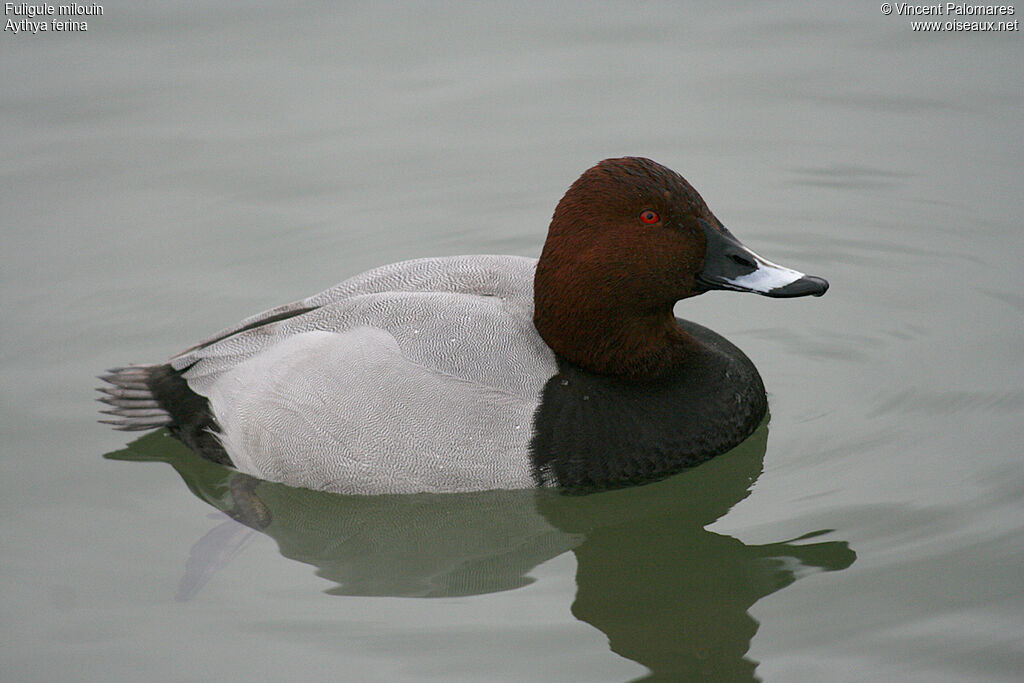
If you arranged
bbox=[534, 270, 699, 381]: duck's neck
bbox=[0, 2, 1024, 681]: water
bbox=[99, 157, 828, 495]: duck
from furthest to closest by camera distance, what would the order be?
1. bbox=[534, 270, 699, 381]: duck's neck
2. bbox=[99, 157, 828, 495]: duck
3. bbox=[0, 2, 1024, 681]: water

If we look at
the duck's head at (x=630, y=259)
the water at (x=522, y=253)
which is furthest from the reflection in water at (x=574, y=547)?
the duck's head at (x=630, y=259)

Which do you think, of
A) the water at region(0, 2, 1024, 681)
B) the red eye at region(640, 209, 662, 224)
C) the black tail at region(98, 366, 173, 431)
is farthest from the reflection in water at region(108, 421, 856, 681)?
the red eye at region(640, 209, 662, 224)

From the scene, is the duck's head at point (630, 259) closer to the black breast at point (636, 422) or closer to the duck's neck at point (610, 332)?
the duck's neck at point (610, 332)

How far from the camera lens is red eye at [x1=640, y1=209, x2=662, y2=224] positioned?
16.5 feet

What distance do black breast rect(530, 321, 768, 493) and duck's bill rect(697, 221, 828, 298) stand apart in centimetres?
41

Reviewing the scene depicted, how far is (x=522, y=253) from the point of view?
722 centimetres

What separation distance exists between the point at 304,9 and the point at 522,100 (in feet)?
6.30

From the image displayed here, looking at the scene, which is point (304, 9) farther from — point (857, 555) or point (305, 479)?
point (857, 555)

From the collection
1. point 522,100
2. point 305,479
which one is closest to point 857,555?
point 305,479

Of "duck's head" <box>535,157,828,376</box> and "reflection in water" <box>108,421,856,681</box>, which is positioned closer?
"reflection in water" <box>108,421,856,681</box>

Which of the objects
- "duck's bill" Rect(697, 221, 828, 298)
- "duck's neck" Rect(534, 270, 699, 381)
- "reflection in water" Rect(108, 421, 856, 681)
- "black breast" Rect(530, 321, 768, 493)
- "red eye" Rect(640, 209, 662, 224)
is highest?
"red eye" Rect(640, 209, 662, 224)

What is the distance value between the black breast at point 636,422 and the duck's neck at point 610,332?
0.05 meters

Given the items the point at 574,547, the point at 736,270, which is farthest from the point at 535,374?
the point at 736,270

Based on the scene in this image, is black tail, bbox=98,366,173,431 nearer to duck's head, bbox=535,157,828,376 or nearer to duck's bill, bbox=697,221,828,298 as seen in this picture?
duck's head, bbox=535,157,828,376
